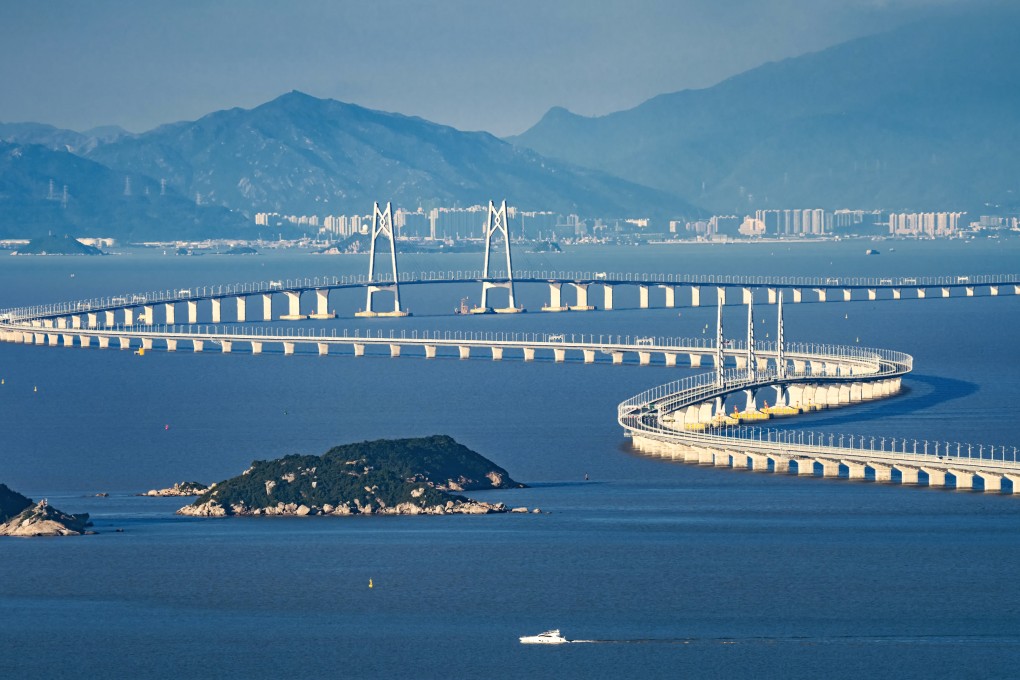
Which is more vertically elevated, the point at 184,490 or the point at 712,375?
the point at 712,375

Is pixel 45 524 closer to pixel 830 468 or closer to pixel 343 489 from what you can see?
pixel 343 489

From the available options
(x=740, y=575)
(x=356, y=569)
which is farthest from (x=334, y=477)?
(x=740, y=575)

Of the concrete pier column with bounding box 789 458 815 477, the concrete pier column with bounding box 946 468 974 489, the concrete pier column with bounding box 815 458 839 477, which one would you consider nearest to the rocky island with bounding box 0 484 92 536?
the concrete pier column with bounding box 789 458 815 477

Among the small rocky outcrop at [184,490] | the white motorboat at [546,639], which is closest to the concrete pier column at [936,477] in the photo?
the white motorboat at [546,639]

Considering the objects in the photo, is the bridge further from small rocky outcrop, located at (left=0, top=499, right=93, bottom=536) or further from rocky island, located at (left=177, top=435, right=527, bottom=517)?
small rocky outcrop, located at (left=0, top=499, right=93, bottom=536)

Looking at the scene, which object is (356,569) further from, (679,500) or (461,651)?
(679,500)

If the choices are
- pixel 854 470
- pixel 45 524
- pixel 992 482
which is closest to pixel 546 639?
pixel 45 524
